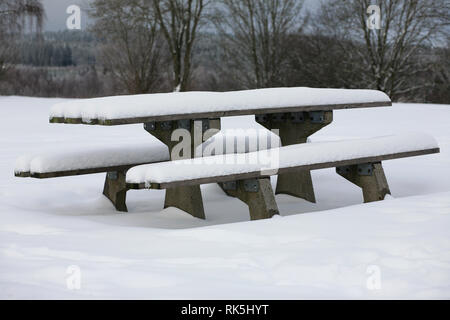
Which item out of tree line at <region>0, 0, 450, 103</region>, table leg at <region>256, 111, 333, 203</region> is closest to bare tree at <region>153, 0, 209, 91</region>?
tree line at <region>0, 0, 450, 103</region>

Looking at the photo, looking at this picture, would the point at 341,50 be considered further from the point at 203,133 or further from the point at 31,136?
the point at 203,133

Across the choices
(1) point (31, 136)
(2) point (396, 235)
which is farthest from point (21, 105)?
(2) point (396, 235)

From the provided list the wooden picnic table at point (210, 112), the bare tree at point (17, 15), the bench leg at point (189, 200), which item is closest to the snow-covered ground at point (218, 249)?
the bench leg at point (189, 200)

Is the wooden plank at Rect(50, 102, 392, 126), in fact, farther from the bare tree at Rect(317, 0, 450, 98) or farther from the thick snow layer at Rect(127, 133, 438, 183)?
the bare tree at Rect(317, 0, 450, 98)

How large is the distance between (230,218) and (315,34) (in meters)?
20.8

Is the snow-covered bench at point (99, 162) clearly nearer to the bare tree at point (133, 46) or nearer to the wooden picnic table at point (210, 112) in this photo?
the wooden picnic table at point (210, 112)

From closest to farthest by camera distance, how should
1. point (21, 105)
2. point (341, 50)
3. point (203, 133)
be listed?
point (203, 133)
point (21, 105)
point (341, 50)

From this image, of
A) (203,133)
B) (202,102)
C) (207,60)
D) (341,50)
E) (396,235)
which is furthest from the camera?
(207,60)

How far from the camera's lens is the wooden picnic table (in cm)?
474

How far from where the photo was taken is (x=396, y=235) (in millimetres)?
4105

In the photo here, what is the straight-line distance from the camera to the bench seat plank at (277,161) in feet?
14.6

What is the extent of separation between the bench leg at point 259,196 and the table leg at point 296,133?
49.1 inches

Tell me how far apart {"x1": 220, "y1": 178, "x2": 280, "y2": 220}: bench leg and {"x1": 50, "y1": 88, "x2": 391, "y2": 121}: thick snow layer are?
52 centimetres

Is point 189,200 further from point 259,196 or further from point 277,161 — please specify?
point 277,161
